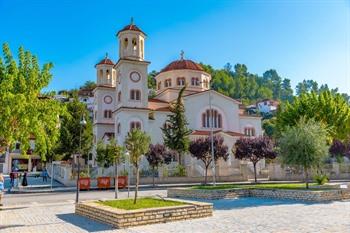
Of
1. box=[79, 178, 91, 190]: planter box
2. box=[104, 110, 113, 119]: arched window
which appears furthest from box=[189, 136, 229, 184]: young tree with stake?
box=[104, 110, 113, 119]: arched window

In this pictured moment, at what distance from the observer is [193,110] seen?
4847cm

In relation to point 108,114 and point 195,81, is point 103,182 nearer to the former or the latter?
point 108,114

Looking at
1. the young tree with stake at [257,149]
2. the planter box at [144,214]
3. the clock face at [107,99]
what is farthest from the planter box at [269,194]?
the clock face at [107,99]

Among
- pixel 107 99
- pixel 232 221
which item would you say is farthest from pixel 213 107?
pixel 232 221

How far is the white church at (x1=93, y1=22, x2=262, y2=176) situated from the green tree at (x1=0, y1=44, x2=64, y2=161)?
2642 centimetres

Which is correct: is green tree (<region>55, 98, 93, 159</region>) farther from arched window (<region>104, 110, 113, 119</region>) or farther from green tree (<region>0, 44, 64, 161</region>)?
green tree (<region>0, 44, 64, 161</region>)

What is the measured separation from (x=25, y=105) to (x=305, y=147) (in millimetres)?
15778

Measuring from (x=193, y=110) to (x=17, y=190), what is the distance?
81.8 feet

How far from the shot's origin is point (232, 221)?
1283 cm

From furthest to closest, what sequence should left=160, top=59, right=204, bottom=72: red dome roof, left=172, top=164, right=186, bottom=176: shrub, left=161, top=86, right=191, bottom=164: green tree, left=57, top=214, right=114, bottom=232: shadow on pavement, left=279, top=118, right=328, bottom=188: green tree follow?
left=160, top=59, right=204, bottom=72: red dome roof
left=161, top=86, right=191, bottom=164: green tree
left=172, top=164, right=186, bottom=176: shrub
left=279, top=118, right=328, bottom=188: green tree
left=57, top=214, right=114, bottom=232: shadow on pavement

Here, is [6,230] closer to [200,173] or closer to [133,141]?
[133,141]

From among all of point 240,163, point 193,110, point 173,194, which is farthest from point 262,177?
point 173,194

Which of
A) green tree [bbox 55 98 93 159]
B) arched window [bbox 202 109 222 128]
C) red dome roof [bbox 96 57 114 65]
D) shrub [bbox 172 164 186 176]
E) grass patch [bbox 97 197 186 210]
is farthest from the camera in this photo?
red dome roof [bbox 96 57 114 65]

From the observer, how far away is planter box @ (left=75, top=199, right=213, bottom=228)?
39.3 ft
